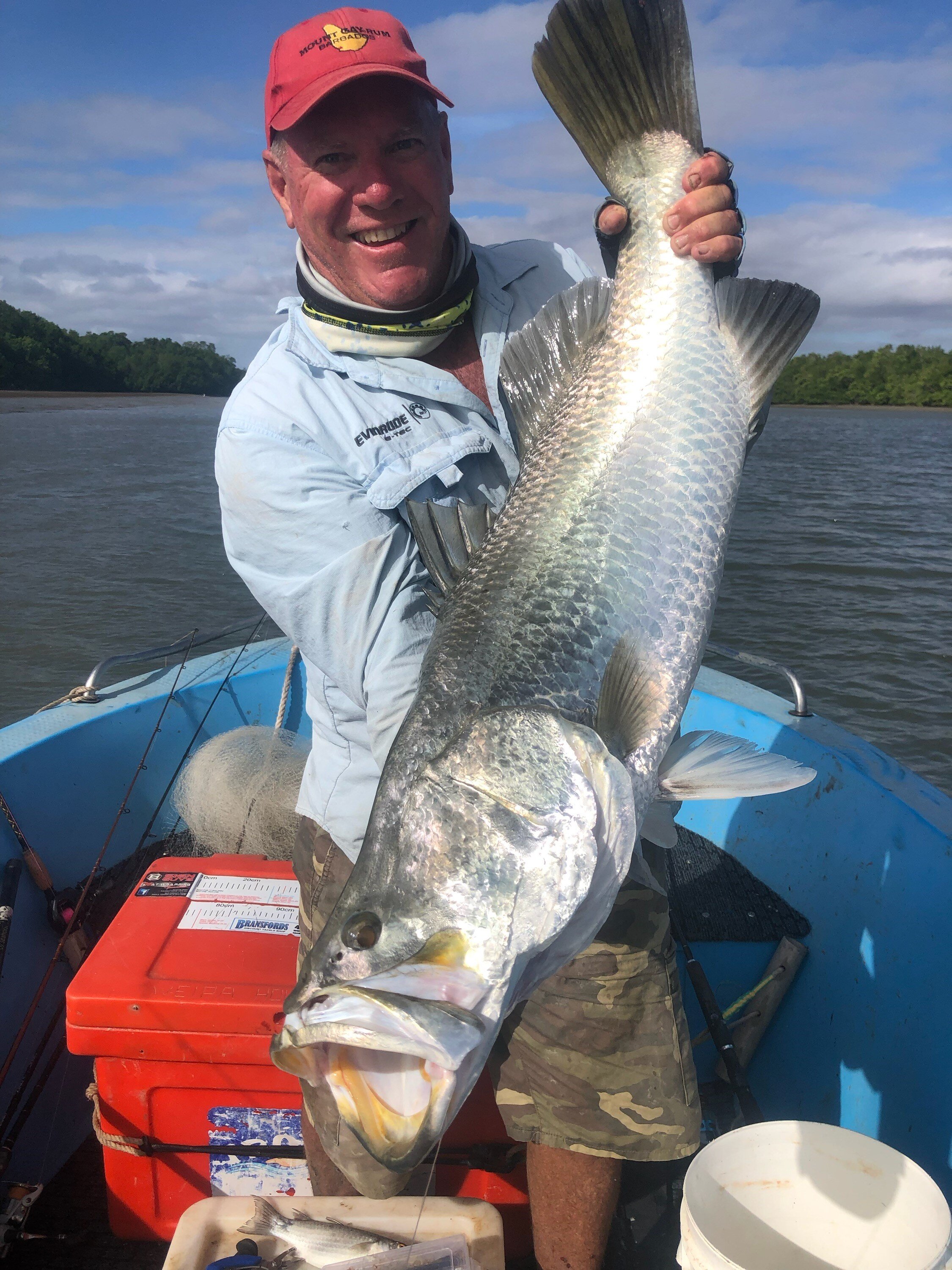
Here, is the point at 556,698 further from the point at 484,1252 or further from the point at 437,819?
the point at 484,1252

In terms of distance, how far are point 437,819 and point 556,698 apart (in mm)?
346

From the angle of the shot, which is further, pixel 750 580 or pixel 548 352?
pixel 750 580

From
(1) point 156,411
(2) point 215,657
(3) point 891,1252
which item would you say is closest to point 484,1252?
(3) point 891,1252

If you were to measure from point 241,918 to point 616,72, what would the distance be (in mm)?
2650

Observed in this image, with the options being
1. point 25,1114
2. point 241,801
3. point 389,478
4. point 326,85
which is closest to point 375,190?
point 326,85

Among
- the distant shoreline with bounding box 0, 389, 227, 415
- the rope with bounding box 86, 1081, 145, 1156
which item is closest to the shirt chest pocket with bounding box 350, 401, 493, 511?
the rope with bounding box 86, 1081, 145, 1156

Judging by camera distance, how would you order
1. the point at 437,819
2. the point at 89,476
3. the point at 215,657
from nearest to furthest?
the point at 437,819, the point at 215,657, the point at 89,476

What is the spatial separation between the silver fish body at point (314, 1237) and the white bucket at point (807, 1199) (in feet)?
2.57

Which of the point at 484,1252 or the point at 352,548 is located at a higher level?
the point at 352,548

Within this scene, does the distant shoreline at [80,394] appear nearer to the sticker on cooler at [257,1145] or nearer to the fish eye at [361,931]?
the sticker on cooler at [257,1145]

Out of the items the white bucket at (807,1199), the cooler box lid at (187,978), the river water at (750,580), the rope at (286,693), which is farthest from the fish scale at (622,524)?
the river water at (750,580)

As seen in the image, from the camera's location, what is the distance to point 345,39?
2.24 meters

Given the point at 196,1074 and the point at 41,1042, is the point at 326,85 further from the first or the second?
the point at 41,1042

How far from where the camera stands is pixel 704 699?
461 centimetres
